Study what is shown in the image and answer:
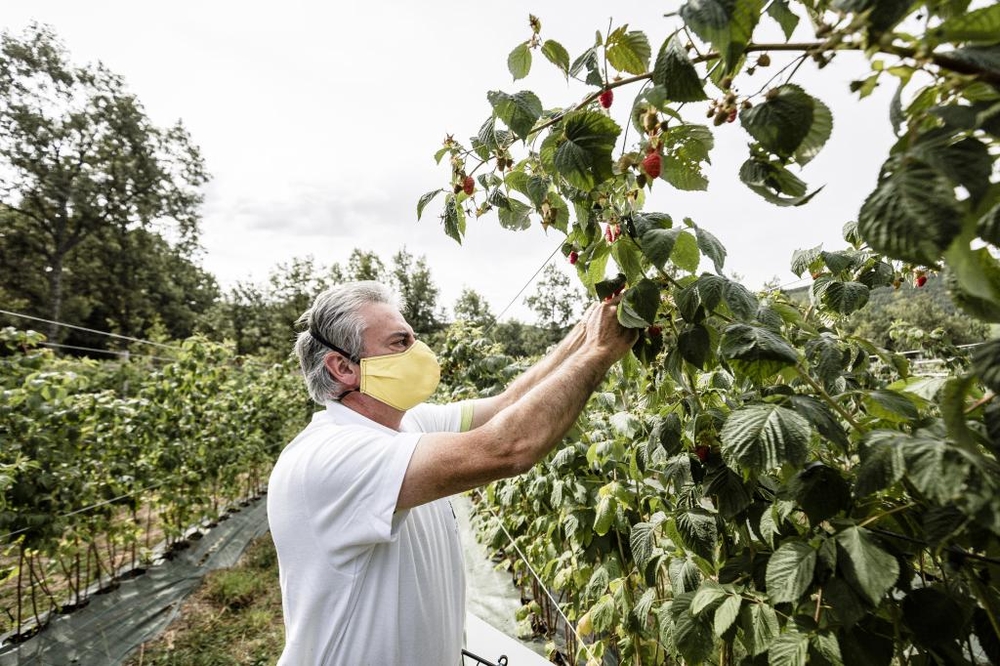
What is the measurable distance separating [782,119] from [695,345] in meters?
0.49

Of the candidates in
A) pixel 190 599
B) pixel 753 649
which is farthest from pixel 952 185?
Answer: pixel 190 599

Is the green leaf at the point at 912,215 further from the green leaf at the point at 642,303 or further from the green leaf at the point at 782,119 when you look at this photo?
the green leaf at the point at 642,303

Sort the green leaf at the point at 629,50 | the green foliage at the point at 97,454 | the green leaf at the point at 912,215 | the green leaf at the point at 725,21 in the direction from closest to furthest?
the green leaf at the point at 912,215, the green leaf at the point at 725,21, the green leaf at the point at 629,50, the green foliage at the point at 97,454

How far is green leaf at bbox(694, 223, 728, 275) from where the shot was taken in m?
1.12

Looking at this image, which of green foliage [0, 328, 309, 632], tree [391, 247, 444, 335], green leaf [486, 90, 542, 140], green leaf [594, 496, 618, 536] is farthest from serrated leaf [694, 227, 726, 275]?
tree [391, 247, 444, 335]

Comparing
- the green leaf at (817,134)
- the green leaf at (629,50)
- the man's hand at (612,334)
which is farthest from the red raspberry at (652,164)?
the man's hand at (612,334)

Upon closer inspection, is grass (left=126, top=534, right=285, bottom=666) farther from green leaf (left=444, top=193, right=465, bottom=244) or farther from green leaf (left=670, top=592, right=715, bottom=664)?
green leaf (left=444, top=193, right=465, bottom=244)

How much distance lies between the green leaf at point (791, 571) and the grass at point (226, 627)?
4667mm

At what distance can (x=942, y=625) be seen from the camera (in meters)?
0.83

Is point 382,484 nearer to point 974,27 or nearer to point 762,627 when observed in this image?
point 762,627

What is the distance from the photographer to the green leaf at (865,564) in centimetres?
78

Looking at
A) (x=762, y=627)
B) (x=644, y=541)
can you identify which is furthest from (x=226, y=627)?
(x=762, y=627)

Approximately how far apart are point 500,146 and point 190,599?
638cm

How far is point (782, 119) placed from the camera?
729 mm
